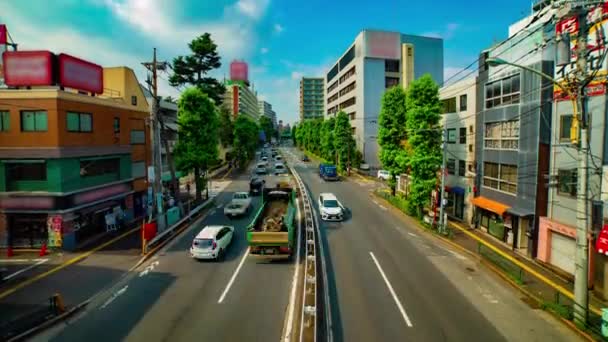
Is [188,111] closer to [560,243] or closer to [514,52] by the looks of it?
[514,52]

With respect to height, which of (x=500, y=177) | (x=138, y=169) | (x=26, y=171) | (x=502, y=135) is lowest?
(x=500, y=177)

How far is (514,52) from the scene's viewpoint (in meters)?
24.1

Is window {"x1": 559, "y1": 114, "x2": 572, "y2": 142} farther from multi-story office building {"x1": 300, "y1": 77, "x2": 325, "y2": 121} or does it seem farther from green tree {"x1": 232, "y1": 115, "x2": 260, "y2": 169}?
multi-story office building {"x1": 300, "y1": 77, "x2": 325, "y2": 121}

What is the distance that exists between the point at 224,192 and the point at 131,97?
1579cm

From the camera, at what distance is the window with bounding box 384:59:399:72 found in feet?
241

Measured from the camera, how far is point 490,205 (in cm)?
2542

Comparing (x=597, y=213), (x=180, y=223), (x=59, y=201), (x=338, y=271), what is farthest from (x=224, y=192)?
(x=597, y=213)

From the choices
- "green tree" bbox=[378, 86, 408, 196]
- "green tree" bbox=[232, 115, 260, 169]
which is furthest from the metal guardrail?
"green tree" bbox=[232, 115, 260, 169]

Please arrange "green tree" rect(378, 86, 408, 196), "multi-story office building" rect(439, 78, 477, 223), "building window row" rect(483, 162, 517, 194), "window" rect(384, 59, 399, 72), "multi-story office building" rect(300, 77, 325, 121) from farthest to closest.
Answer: "multi-story office building" rect(300, 77, 325, 121)
"window" rect(384, 59, 399, 72)
"green tree" rect(378, 86, 408, 196)
"multi-story office building" rect(439, 78, 477, 223)
"building window row" rect(483, 162, 517, 194)

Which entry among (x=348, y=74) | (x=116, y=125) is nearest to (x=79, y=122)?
(x=116, y=125)

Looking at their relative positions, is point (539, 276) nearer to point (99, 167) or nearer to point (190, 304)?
point (190, 304)

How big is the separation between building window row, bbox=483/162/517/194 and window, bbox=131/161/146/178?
29.6m

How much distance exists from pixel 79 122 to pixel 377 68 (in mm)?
59973

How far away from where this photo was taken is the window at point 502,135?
23.5 m
